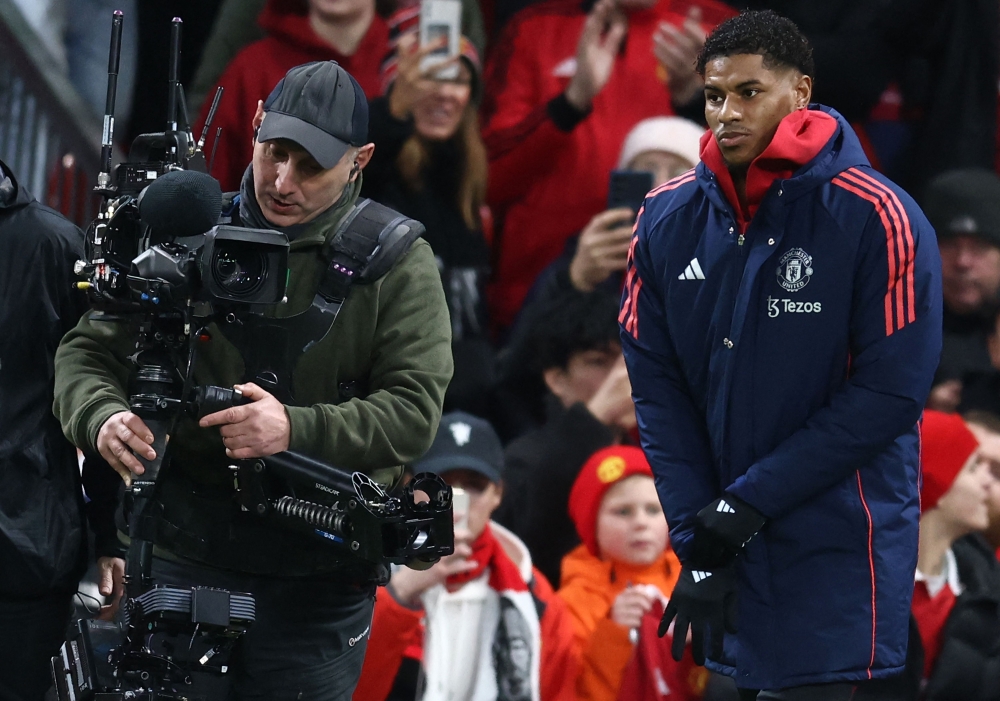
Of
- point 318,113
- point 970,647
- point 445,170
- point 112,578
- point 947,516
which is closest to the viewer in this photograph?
point 318,113

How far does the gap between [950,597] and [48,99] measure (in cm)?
404

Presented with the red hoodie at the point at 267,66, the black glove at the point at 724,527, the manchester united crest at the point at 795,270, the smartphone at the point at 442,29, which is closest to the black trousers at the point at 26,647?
the black glove at the point at 724,527

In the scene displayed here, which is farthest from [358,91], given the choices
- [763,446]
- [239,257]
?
[763,446]

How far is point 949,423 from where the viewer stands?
6.05 m

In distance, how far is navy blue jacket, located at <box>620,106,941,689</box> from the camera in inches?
146

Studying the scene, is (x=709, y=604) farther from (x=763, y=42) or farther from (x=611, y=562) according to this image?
(x=611, y=562)

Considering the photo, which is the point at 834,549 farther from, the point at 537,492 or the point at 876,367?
the point at 537,492

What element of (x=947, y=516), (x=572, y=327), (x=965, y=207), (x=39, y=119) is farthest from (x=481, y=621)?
(x=39, y=119)

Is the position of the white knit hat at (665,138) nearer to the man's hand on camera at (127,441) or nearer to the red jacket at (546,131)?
the red jacket at (546,131)

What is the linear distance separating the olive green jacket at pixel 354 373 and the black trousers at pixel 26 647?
683 millimetres

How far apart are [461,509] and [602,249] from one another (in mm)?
1660

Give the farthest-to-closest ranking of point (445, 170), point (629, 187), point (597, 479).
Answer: point (445, 170) → point (629, 187) → point (597, 479)

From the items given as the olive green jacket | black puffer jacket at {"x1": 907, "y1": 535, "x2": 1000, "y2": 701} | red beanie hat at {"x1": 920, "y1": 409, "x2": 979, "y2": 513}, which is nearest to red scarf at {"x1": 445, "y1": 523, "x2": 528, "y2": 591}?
black puffer jacket at {"x1": 907, "y1": 535, "x2": 1000, "y2": 701}

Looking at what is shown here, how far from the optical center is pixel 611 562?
5723mm
